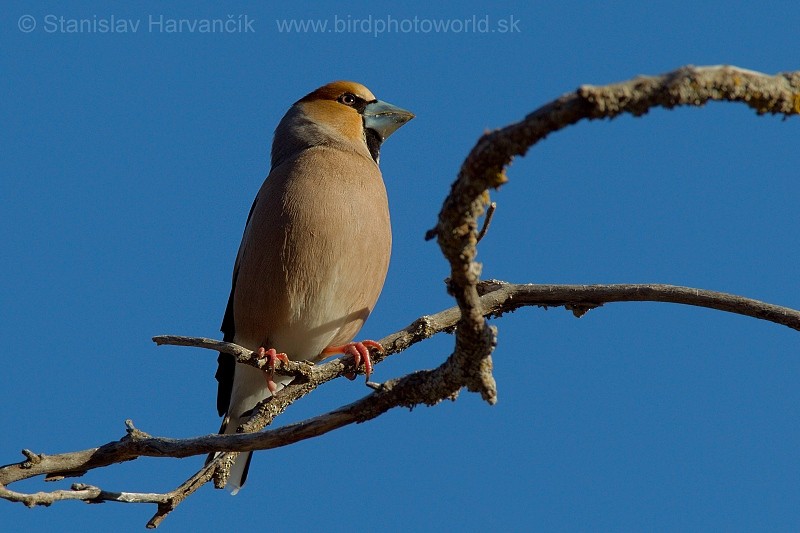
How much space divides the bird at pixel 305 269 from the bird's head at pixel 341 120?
1.15ft

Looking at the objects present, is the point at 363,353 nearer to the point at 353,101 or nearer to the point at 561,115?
the point at 353,101

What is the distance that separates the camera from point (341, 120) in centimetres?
660

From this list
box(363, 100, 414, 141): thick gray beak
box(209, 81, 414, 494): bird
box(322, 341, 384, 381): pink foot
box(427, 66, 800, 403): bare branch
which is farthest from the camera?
box(363, 100, 414, 141): thick gray beak

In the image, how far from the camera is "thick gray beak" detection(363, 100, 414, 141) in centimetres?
671

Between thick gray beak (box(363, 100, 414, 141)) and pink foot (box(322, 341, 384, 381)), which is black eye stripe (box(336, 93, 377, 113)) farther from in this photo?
pink foot (box(322, 341, 384, 381))

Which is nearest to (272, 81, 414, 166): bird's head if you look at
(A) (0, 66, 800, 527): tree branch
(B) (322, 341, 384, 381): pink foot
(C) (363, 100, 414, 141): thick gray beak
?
(C) (363, 100, 414, 141): thick gray beak

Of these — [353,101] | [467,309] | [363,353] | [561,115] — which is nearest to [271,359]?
[363,353]

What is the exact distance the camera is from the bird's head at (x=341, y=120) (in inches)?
251

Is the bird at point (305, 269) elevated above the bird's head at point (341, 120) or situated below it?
below

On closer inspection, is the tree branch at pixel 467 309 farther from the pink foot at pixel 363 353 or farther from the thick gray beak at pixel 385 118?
the thick gray beak at pixel 385 118

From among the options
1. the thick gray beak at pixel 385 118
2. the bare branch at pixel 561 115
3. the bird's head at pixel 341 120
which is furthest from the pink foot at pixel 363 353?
the thick gray beak at pixel 385 118

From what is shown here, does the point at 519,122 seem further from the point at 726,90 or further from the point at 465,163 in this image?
the point at 726,90

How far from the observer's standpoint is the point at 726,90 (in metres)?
2.44

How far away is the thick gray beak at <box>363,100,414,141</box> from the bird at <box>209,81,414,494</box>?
723mm
